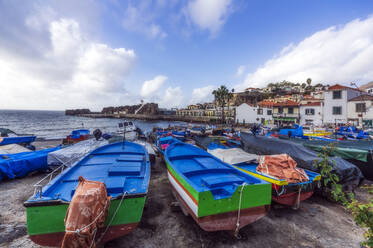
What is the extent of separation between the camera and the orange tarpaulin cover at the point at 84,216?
8.79ft

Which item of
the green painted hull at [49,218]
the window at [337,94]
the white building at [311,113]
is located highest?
the window at [337,94]

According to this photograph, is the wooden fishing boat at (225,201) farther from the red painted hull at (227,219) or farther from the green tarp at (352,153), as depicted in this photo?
the green tarp at (352,153)

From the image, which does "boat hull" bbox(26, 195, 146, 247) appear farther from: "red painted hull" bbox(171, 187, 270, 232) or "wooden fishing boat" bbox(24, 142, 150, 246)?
"red painted hull" bbox(171, 187, 270, 232)

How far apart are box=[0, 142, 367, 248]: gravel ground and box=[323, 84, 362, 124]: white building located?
3336 centimetres

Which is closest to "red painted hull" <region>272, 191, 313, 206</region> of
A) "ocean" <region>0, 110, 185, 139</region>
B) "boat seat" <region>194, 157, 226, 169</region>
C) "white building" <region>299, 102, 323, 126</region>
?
"boat seat" <region>194, 157, 226, 169</region>

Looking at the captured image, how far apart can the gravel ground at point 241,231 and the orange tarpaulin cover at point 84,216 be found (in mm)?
1519

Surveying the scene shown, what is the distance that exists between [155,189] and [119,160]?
215 centimetres

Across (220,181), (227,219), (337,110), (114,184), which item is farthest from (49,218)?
(337,110)

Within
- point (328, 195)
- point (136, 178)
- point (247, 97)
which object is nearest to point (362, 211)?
point (136, 178)

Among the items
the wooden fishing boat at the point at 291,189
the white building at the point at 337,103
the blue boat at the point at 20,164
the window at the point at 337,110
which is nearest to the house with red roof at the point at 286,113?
→ the white building at the point at 337,103

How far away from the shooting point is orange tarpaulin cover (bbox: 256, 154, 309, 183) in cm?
523

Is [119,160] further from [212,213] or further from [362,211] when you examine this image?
[362,211]

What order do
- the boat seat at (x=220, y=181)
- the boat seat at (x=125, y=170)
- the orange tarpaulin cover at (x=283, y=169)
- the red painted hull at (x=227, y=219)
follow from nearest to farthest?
the red painted hull at (x=227, y=219) → the boat seat at (x=220, y=181) → the boat seat at (x=125, y=170) → the orange tarpaulin cover at (x=283, y=169)

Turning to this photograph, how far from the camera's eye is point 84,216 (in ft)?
9.21
